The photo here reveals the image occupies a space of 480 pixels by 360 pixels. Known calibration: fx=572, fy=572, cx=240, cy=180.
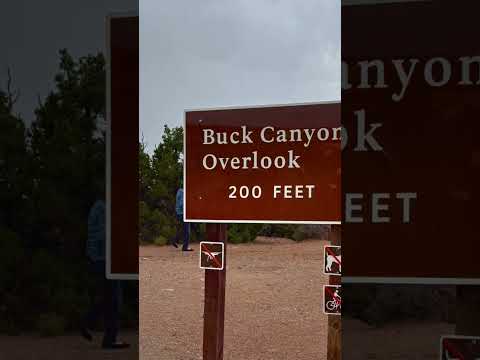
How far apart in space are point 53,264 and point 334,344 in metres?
2.08

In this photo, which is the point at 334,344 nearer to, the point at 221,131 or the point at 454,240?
the point at 221,131

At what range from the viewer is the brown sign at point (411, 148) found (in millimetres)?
1486

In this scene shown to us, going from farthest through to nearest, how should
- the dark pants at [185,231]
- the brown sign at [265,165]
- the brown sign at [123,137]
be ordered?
the dark pants at [185,231] → the brown sign at [265,165] → the brown sign at [123,137]

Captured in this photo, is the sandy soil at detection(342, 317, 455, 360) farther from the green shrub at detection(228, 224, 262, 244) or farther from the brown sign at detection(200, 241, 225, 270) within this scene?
the green shrub at detection(228, 224, 262, 244)

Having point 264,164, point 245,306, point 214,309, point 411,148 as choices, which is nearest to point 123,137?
point 411,148

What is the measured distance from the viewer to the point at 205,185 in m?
3.06

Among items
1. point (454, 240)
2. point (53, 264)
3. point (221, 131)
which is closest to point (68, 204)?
point (53, 264)

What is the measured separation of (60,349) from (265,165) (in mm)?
1561

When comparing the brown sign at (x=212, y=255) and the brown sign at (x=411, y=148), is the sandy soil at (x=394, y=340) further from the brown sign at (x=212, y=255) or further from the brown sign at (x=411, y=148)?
the brown sign at (x=212, y=255)

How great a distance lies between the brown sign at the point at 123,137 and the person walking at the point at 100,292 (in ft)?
0.19

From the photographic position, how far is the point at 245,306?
7977 mm

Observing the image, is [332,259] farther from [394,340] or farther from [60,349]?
[60,349]

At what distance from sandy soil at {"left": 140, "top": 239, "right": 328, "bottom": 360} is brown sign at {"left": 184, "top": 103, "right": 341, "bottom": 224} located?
3.27 metres

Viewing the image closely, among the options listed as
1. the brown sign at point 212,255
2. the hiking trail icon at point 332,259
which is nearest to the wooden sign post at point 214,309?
the brown sign at point 212,255
